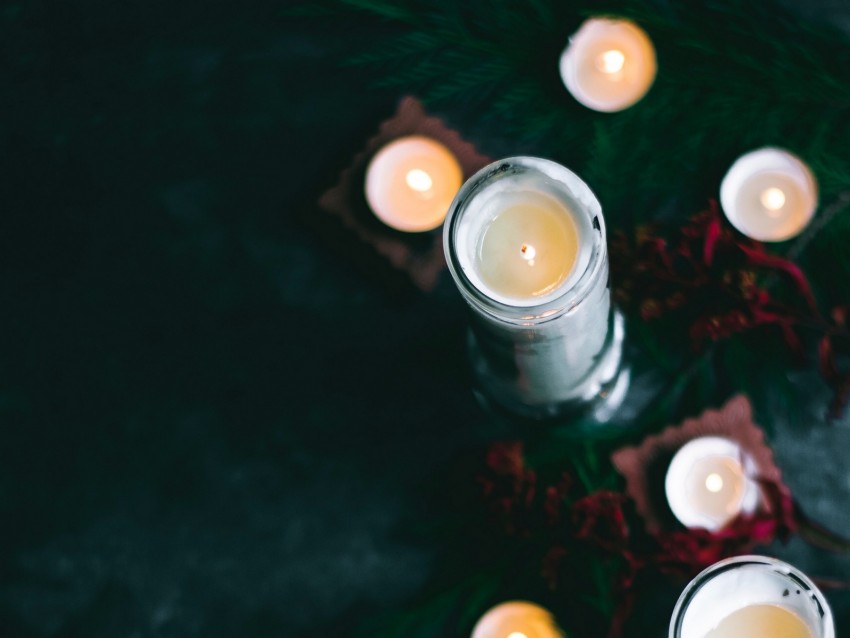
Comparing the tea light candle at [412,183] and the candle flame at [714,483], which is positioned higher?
the tea light candle at [412,183]

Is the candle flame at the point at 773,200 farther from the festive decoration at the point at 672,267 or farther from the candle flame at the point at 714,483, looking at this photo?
the candle flame at the point at 714,483

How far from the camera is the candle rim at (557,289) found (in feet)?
1.62

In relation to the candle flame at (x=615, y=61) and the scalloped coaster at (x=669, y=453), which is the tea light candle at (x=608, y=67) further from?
the scalloped coaster at (x=669, y=453)

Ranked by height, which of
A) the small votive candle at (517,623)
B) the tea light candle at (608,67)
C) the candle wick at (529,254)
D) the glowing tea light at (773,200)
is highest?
the tea light candle at (608,67)

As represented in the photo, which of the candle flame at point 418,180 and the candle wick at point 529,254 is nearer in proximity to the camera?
the candle wick at point 529,254

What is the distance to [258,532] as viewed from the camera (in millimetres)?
700

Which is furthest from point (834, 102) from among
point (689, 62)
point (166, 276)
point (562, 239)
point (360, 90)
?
point (166, 276)

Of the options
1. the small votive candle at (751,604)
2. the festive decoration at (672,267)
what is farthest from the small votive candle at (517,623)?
the small votive candle at (751,604)

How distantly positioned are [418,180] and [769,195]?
0.26m

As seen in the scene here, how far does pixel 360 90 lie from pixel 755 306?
0.35m

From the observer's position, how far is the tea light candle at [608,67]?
68 centimetres

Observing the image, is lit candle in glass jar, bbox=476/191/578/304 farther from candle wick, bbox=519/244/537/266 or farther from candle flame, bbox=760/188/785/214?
candle flame, bbox=760/188/785/214

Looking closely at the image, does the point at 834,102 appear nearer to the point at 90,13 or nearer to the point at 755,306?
the point at 755,306

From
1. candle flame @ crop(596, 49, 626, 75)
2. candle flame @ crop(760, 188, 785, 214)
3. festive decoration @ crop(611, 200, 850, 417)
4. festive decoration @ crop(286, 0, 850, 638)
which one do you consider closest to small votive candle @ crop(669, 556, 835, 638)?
festive decoration @ crop(286, 0, 850, 638)
